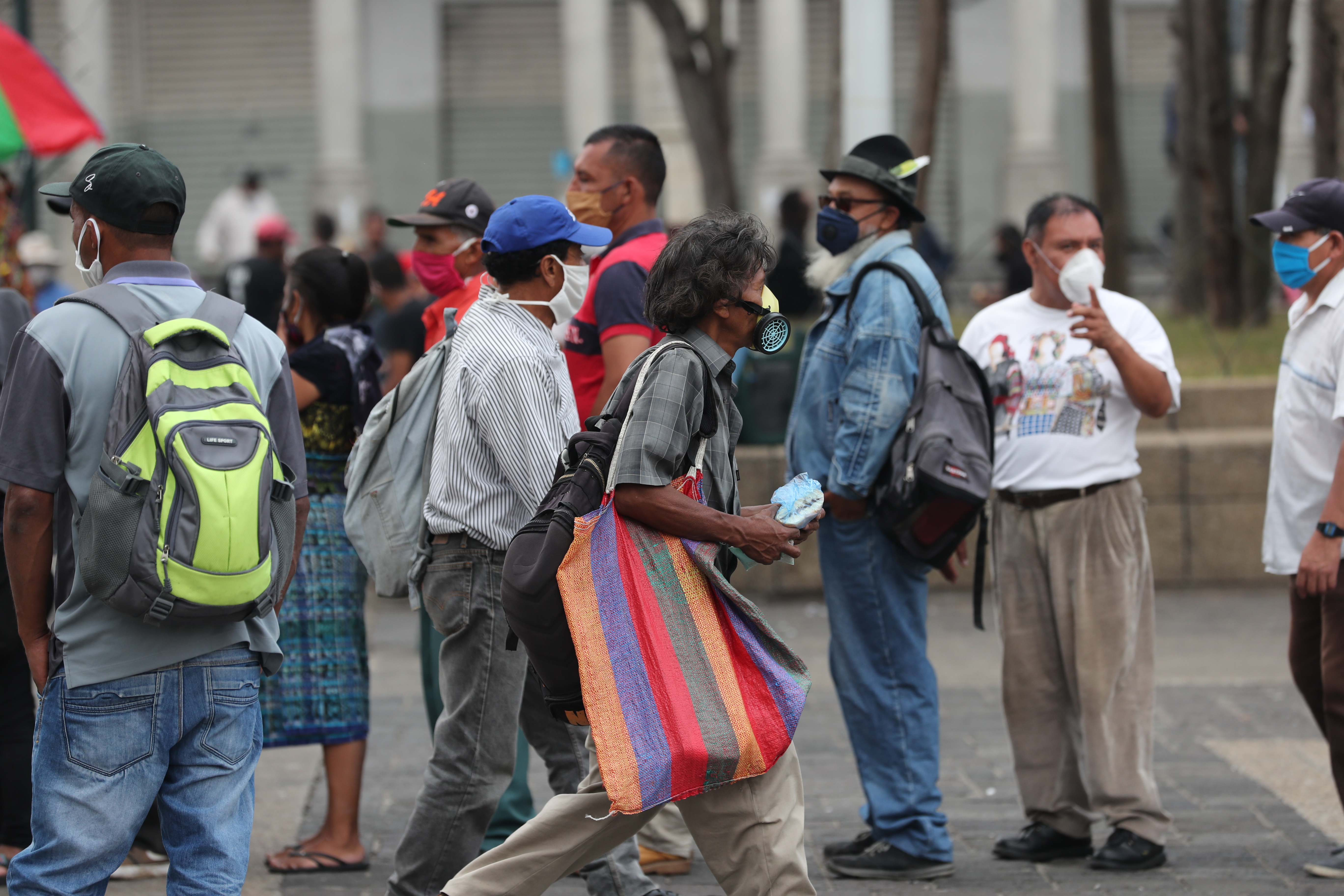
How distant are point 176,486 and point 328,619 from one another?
76.7 inches

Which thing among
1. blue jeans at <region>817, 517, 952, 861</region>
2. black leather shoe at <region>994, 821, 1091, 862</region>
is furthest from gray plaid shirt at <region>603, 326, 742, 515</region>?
black leather shoe at <region>994, 821, 1091, 862</region>

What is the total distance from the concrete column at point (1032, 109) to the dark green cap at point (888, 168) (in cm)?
1997

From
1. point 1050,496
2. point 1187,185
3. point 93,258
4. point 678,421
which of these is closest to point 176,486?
point 93,258

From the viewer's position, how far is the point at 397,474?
14.4 ft

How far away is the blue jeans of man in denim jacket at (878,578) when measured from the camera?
4730 millimetres

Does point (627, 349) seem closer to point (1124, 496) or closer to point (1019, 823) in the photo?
point (1124, 496)

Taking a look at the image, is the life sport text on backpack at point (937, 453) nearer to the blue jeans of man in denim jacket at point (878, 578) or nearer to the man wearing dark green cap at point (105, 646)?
the blue jeans of man in denim jacket at point (878, 578)

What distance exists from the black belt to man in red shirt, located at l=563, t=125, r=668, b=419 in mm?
1236

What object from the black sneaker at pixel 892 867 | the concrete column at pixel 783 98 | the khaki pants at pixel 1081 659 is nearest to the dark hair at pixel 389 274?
the khaki pants at pixel 1081 659

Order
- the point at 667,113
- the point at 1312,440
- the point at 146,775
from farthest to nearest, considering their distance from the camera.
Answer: the point at 667,113, the point at 1312,440, the point at 146,775

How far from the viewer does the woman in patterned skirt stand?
488 centimetres

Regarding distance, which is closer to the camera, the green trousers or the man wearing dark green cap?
the man wearing dark green cap

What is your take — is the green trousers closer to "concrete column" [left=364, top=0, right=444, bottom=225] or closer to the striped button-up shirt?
the striped button-up shirt

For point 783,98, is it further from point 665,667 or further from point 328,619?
point 665,667
